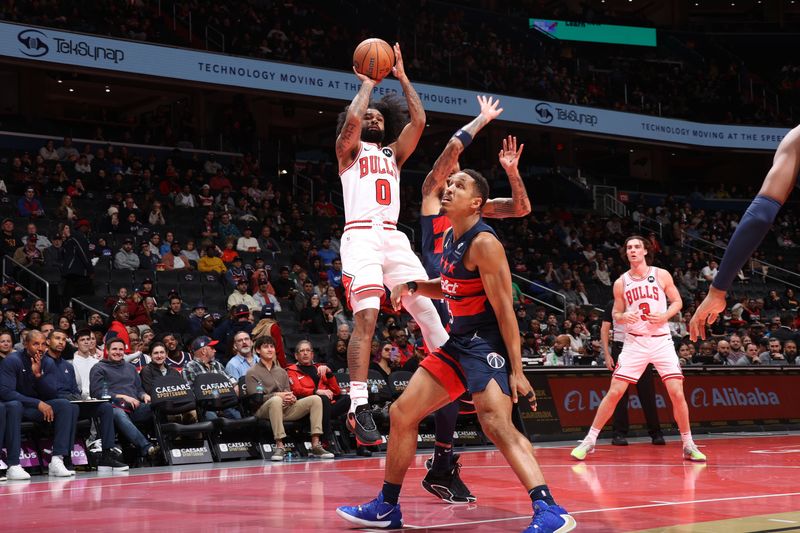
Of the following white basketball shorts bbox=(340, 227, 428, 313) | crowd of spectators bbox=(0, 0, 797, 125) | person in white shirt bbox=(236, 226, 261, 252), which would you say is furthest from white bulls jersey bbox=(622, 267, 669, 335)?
crowd of spectators bbox=(0, 0, 797, 125)

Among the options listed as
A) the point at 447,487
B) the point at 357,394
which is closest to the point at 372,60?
the point at 357,394

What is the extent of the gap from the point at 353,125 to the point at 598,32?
96.7 feet

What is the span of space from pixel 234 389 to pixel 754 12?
3473cm

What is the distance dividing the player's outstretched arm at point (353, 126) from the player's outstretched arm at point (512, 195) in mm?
1043

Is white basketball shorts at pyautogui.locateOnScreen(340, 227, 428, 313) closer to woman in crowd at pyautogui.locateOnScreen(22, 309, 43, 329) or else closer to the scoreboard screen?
woman in crowd at pyautogui.locateOnScreen(22, 309, 43, 329)

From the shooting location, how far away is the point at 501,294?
5.18 meters

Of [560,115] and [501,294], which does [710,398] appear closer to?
[501,294]

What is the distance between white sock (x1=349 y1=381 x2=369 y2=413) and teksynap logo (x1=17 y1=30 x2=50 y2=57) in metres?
15.5

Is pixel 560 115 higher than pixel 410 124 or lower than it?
higher

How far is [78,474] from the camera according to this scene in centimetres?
946

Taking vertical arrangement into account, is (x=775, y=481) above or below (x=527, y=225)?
below

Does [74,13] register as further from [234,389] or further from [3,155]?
[234,389]

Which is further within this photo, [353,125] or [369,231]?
[369,231]

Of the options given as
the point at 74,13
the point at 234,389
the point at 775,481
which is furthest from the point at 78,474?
the point at 74,13
